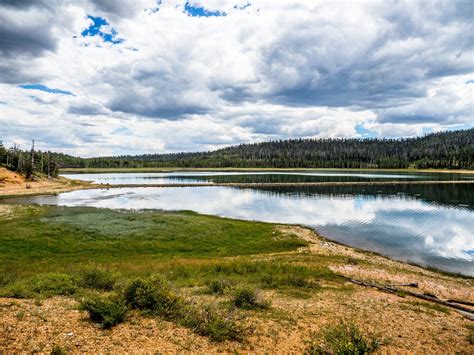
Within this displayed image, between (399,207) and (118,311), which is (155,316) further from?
(399,207)

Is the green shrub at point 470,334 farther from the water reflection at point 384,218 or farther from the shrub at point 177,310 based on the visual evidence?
the water reflection at point 384,218

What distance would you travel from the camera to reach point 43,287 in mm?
14219

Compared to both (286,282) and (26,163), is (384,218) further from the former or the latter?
(26,163)

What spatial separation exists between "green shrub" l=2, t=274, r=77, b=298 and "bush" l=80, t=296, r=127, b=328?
349 centimetres

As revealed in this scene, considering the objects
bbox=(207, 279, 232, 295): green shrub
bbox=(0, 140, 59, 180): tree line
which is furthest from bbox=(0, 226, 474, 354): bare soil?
bbox=(0, 140, 59, 180): tree line

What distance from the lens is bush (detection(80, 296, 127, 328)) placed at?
1068cm

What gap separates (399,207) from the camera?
64.2 m

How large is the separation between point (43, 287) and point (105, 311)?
5.36 metres

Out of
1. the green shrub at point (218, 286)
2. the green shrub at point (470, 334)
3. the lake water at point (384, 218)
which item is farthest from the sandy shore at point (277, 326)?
the lake water at point (384, 218)

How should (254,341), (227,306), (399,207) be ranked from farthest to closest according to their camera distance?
(399,207)
(227,306)
(254,341)

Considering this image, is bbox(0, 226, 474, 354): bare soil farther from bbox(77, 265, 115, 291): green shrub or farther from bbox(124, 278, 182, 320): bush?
bbox(77, 265, 115, 291): green shrub

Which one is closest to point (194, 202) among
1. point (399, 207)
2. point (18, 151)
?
point (399, 207)

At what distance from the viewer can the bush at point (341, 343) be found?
9.54 m

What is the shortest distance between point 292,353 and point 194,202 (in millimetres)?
62798
